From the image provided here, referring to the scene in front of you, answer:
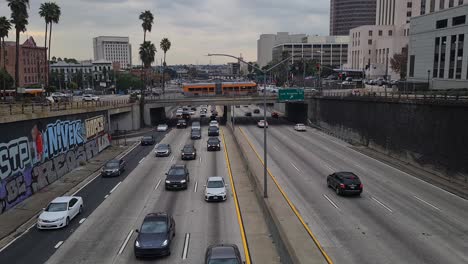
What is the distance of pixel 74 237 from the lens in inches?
891

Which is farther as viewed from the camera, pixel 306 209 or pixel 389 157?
pixel 389 157

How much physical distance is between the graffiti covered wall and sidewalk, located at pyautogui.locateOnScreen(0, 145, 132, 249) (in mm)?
579

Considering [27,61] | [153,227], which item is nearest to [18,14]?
[153,227]

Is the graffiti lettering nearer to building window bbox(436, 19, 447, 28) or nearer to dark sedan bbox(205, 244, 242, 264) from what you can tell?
dark sedan bbox(205, 244, 242, 264)

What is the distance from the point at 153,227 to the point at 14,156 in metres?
14.9

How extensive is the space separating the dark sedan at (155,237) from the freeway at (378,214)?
8079 millimetres

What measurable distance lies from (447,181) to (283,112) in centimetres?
7977

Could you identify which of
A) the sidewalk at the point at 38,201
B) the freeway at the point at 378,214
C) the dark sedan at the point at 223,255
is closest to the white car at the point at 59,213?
the sidewalk at the point at 38,201

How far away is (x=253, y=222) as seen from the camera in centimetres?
2475

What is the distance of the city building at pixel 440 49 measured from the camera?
65188 millimetres

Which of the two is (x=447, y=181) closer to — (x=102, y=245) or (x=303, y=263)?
(x=303, y=263)

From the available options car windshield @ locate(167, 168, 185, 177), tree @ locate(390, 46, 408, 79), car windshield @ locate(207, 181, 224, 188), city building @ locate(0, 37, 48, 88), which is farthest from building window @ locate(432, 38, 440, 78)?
city building @ locate(0, 37, 48, 88)

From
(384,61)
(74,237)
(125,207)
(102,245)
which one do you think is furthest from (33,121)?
(384,61)

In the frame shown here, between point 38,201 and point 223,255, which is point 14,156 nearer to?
point 38,201
